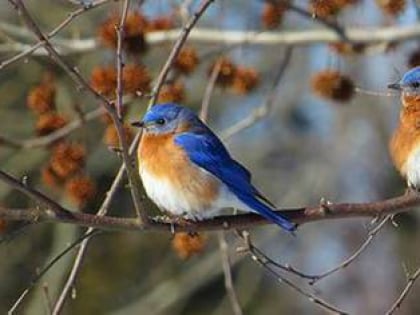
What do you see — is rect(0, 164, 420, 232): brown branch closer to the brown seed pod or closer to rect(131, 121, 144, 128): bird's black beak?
rect(131, 121, 144, 128): bird's black beak

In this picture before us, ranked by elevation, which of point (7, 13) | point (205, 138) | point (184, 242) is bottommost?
point (184, 242)

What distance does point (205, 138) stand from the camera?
190 inches

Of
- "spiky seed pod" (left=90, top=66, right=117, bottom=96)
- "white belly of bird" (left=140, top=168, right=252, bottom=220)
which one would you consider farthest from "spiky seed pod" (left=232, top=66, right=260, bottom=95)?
"white belly of bird" (left=140, top=168, right=252, bottom=220)

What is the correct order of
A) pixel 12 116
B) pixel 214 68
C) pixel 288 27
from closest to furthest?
pixel 214 68
pixel 12 116
pixel 288 27

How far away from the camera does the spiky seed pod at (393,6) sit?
5863 mm

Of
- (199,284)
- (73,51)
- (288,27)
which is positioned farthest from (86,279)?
(73,51)

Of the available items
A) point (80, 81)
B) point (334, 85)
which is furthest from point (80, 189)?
point (80, 81)

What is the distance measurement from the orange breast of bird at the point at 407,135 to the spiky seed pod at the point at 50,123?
60.8 inches

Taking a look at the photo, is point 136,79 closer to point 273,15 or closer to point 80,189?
point 80,189

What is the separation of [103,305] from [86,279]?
0.29m

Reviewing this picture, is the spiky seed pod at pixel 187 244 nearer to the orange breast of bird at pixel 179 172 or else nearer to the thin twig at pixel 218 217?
the orange breast of bird at pixel 179 172

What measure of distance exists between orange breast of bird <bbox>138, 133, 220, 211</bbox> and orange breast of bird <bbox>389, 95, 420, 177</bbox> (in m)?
0.82

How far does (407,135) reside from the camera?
16.5 ft

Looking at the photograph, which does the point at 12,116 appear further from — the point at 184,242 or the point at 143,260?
the point at 184,242
